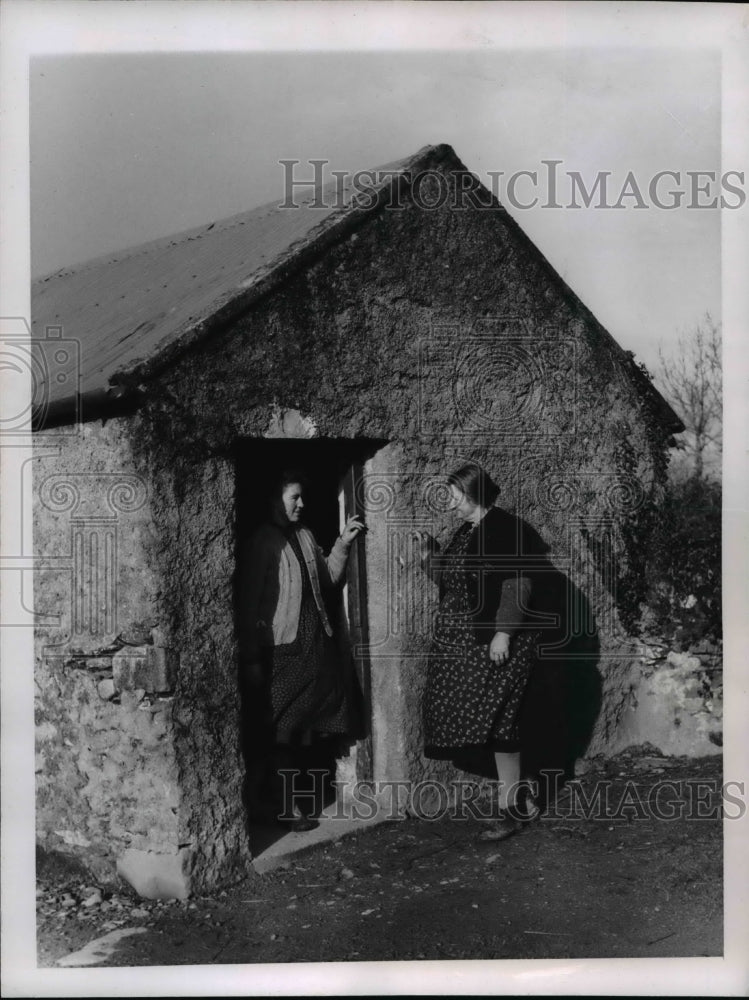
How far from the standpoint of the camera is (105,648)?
202 inches

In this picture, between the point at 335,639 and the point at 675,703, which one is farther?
the point at 675,703

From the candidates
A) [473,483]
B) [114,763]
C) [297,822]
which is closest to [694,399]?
[473,483]

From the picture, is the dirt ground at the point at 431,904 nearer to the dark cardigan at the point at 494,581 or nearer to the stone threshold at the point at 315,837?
the stone threshold at the point at 315,837

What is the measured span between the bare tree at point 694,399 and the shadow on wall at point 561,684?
3.81ft

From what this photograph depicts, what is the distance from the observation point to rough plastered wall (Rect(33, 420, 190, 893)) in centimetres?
504

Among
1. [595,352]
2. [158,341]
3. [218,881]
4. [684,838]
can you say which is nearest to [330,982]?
[218,881]

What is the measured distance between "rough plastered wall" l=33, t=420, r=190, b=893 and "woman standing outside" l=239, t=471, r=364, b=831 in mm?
626

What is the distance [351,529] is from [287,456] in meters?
0.52

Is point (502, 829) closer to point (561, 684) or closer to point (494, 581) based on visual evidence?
point (561, 684)

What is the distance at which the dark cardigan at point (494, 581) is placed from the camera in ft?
18.6

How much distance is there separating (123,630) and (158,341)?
1305 mm

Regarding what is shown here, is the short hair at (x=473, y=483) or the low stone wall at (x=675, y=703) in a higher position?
the short hair at (x=473, y=483)

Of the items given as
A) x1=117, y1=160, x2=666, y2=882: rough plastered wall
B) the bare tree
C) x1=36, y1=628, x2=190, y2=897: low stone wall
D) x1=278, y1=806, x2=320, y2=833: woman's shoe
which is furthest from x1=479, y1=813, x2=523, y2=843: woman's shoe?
the bare tree

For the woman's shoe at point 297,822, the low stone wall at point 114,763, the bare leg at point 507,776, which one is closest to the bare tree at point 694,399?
the bare leg at point 507,776
